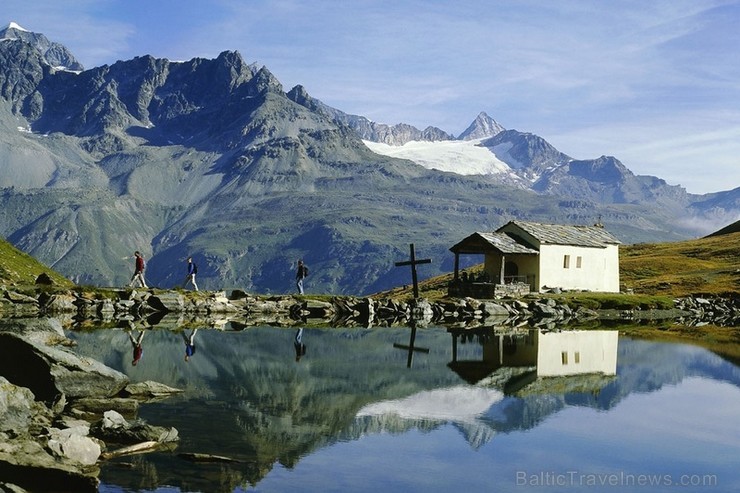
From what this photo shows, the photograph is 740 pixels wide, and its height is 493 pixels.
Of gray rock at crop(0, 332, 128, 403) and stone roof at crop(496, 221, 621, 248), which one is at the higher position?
stone roof at crop(496, 221, 621, 248)

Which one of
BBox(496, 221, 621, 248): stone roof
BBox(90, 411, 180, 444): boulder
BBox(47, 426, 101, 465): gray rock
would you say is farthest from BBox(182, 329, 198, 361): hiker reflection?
BBox(496, 221, 621, 248): stone roof

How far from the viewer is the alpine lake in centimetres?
2380

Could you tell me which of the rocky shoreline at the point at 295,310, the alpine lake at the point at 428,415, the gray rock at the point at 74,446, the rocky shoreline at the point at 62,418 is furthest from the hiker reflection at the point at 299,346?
the gray rock at the point at 74,446

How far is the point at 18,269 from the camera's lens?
8212 cm

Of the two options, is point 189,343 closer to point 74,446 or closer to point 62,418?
point 62,418

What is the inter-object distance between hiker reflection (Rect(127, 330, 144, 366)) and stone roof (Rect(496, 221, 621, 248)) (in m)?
51.7

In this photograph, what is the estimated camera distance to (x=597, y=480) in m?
24.1

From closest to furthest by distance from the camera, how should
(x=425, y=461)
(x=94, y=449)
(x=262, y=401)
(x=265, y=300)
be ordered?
(x=94, y=449) < (x=425, y=461) < (x=262, y=401) < (x=265, y=300)

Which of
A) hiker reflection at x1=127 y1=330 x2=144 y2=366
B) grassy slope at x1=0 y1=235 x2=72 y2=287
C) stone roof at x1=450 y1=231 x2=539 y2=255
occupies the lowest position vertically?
hiker reflection at x1=127 y1=330 x2=144 y2=366

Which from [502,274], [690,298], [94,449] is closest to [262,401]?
[94,449]

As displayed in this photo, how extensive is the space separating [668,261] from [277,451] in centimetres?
11709

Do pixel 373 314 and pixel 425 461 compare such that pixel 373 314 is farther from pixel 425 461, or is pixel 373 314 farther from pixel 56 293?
pixel 425 461

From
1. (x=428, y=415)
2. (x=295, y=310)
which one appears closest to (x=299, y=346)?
(x=428, y=415)

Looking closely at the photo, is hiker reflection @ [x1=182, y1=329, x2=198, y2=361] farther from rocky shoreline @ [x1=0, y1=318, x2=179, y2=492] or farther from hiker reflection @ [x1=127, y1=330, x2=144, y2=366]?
rocky shoreline @ [x1=0, y1=318, x2=179, y2=492]
